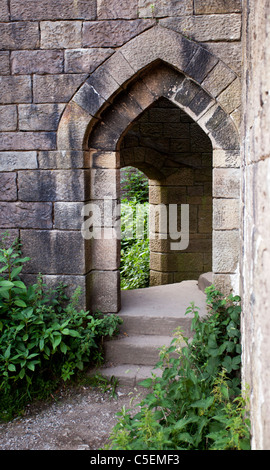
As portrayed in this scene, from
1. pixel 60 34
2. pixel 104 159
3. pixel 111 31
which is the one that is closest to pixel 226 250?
pixel 104 159

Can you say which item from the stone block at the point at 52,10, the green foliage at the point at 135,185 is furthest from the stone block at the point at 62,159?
the green foliage at the point at 135,185

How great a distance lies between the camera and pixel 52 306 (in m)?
4.00

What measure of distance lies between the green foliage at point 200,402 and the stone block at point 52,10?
273 centimetres

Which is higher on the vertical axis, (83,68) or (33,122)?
(83,68)

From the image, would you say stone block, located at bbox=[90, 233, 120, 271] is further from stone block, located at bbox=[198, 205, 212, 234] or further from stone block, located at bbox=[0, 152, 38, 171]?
stone block, located at bbox=[198, 205, 212, 234]

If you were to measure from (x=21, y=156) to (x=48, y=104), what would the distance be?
542 mm

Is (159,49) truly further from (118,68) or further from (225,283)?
(225,283)

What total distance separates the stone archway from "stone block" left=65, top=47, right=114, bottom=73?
0.21 feet

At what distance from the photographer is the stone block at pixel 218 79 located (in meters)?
3.78

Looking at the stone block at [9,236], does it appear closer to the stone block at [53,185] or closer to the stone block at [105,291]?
the stone block at [53,185]

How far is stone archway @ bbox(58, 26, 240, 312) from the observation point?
384cm

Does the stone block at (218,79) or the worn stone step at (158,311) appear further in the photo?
the worn stone step at (158,311)
